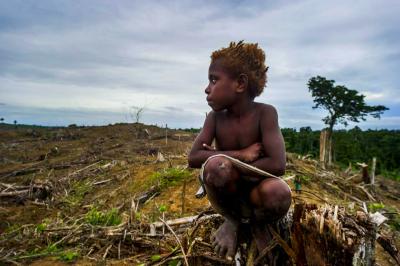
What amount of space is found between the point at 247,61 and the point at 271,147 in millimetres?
592

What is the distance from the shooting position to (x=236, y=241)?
110 inches

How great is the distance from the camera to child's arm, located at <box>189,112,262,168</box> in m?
2.62

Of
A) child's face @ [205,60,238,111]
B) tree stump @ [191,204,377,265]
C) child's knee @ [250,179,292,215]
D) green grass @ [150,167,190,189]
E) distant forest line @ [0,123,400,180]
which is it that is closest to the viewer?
tree stump @ [191,204,377,265]

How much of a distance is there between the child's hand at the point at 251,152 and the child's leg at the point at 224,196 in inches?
4.9

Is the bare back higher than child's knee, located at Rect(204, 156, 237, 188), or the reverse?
the bare back

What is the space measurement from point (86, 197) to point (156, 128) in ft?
44.7

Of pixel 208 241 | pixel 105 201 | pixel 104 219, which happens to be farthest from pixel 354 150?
pixel 208 241

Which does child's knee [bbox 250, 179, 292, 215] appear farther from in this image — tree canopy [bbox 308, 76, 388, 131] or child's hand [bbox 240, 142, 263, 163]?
tree canopy [bbox 308, 76, 388, 131]

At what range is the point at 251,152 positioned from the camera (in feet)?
8.61

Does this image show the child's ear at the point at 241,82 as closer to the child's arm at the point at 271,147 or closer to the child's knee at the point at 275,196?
the child's arm at the point at 271,147

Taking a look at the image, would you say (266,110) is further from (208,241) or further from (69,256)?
(69,256)

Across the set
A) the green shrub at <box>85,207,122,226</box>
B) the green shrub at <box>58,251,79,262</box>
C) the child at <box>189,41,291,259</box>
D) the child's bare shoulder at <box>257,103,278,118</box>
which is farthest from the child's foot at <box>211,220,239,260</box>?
the green shrub at <box>85,207,122,226</box>

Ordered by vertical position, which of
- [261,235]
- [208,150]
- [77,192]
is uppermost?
[208,150]

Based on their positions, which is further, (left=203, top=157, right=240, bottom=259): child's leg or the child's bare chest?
the child's bare chest
